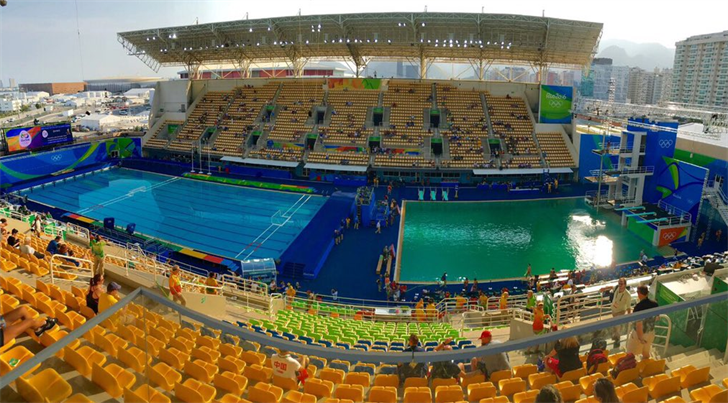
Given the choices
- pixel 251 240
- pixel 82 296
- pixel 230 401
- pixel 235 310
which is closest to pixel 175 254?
pixel 251 240

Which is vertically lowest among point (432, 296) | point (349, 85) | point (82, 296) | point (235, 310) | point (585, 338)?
point (432, 296)

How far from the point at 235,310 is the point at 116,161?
34935mm

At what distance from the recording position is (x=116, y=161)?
41719mm

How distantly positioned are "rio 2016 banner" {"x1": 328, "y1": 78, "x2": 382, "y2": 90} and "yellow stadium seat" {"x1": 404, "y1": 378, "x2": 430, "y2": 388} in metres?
39.6

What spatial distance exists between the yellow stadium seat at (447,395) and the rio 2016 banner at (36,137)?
1636 inches

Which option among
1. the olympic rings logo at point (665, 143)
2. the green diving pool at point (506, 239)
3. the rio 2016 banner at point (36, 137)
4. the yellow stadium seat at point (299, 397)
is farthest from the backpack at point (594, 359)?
the rio 2016 banner at point (36, 137)

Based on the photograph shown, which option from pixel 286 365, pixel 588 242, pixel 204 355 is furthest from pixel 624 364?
pixel 588 242

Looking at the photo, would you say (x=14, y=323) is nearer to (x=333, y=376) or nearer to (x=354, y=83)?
(x=333, y=376)

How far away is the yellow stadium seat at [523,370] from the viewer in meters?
5.83

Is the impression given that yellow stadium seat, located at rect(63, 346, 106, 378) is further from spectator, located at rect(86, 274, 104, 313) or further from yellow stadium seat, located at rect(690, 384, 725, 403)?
yellow stadium seat, located at rect(690, 384, 725, 403)

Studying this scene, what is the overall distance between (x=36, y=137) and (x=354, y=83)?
27223 millimetres

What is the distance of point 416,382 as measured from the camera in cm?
561

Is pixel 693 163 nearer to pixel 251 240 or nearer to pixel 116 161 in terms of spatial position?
pixel 251 240

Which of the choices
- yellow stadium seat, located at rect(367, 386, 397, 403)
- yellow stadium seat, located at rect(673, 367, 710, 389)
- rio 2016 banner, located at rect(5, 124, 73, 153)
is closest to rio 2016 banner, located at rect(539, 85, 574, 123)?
yellow stadium seat, located at rect(673, 367, 710, 389)
